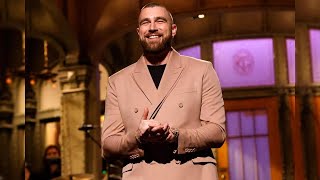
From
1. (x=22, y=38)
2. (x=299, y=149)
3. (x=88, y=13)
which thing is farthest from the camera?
(x=22, y=38)

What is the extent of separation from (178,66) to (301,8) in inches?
33.0

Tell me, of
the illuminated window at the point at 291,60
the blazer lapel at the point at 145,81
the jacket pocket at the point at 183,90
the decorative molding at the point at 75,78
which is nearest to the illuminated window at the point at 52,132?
the decorative molding at the point at 75,78

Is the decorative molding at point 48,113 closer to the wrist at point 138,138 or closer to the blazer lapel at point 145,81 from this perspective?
the blazer lapel at point 145,81

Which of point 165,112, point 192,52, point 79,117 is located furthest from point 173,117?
point 79,117

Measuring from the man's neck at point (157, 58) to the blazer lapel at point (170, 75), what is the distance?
0.7 inches

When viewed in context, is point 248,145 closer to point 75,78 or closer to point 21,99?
point 75,78

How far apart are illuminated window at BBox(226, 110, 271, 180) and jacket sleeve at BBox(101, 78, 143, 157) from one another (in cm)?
68

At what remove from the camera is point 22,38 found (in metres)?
2.38

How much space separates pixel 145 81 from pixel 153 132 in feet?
0.87

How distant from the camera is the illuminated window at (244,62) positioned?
2064 millimetres

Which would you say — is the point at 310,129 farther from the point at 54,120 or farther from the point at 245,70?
the point at 54,120

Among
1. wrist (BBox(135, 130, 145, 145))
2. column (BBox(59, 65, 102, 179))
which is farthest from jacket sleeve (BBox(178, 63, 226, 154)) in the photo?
column (BBox(59, 65, 102, 179))

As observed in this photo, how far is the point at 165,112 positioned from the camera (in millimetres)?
1439

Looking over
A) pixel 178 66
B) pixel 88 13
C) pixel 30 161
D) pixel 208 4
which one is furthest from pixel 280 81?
pixel 30 161
